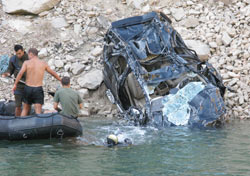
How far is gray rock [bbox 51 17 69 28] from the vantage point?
16031mm

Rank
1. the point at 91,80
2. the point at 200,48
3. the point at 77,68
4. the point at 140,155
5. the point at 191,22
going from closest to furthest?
the point at 140,155 → the point at 91,80 → the point at 77,68 → the point at 200,48 → the point at 191,22

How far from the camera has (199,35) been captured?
14.9m

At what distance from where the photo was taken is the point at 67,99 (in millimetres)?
8594

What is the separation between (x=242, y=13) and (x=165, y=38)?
5.38m

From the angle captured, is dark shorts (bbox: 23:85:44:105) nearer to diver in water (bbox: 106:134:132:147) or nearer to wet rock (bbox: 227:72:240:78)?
diver in water (bbox: 106:134:132:147)

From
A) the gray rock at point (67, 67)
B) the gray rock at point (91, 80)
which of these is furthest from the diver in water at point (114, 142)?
the gray rock at point (67, 67)

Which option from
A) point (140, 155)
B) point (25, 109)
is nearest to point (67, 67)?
point (25, 109)

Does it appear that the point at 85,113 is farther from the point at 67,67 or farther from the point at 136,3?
the point at 136,3

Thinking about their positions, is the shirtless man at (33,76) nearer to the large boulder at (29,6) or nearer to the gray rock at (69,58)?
the gray rock at (69,58)

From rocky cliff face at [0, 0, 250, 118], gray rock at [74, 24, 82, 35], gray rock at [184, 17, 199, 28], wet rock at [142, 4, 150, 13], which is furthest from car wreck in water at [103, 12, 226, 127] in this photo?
wet rock at [142, 4, 150, 13]

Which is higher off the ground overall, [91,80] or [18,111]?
[91,80]

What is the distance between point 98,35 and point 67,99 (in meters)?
7.16

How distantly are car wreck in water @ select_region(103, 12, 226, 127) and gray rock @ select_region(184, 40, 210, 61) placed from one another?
6.95 ft

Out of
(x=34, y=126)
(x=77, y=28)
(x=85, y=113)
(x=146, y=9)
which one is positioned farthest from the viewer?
(x=146, y=9)
